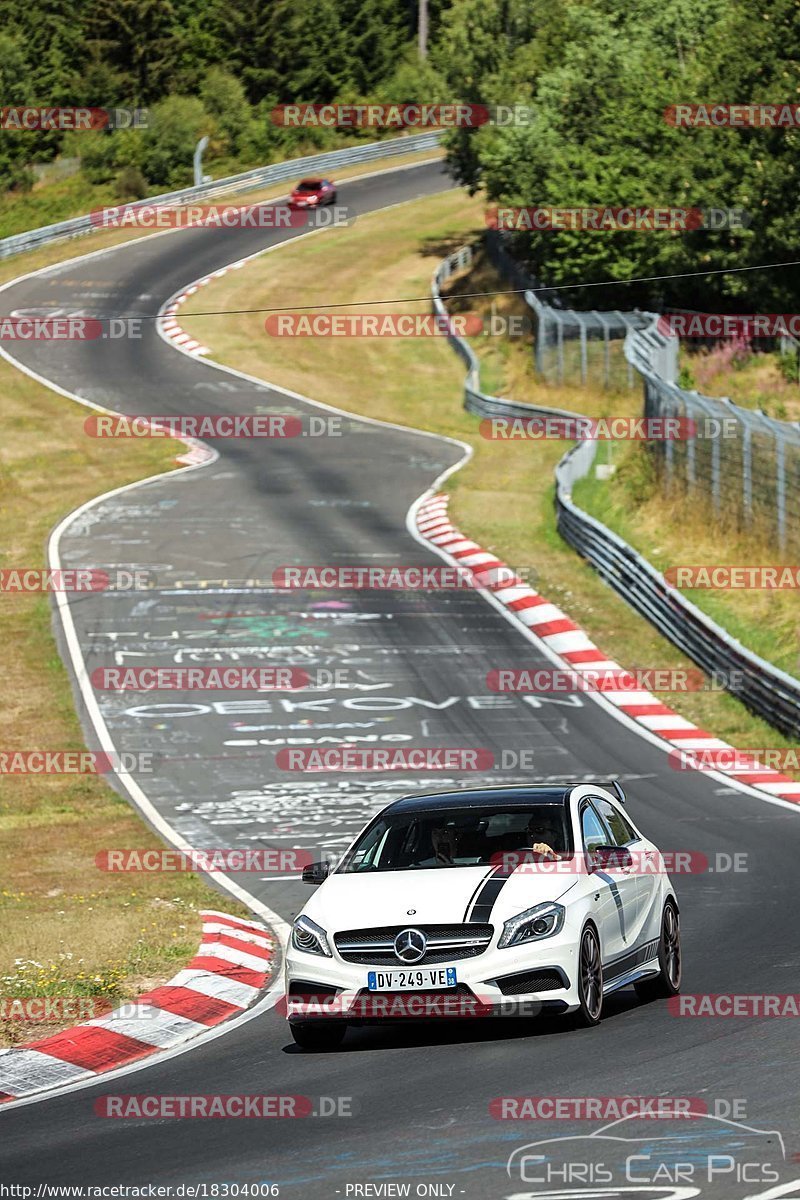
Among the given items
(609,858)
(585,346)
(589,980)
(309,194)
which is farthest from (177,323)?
(589,980)

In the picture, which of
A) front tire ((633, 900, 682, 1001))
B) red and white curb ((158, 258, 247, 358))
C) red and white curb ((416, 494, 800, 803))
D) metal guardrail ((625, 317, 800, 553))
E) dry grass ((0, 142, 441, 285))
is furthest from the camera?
dry grass ((0, 142, 441, 285))

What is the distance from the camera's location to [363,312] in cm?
6856

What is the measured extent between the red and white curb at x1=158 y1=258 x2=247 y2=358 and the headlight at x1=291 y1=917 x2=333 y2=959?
159 ft

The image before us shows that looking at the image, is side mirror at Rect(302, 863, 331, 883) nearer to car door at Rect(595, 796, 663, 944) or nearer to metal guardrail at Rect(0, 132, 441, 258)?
car door at Rect(595, 796, 663, 944)

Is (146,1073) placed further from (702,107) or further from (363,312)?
(363,312)

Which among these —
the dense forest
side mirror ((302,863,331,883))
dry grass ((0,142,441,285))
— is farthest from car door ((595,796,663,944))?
dry grass ((0,142,441,285))

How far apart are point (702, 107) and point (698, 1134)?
46816mm

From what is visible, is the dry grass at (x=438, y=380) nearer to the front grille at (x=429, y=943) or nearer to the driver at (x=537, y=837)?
the driver at (x=537, y=837)

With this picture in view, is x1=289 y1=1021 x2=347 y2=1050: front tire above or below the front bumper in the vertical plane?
below

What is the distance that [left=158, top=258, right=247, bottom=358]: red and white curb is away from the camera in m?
61.8

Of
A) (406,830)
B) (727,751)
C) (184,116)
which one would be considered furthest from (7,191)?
(406,830)

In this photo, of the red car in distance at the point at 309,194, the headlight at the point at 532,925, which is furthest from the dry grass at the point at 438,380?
the headlight at the point at 532,925

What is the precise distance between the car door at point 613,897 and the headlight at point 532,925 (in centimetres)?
62

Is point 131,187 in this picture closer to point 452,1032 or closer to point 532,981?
point 452,1032
